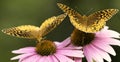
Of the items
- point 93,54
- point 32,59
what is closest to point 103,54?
point 93,54

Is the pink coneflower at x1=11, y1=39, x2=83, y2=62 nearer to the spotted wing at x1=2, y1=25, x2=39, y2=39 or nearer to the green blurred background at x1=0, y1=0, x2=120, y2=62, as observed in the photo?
the spotted wing at x1=2, y1=25, x2=39, y2=39

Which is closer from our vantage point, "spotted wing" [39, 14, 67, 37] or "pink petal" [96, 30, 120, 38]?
"spotted wing" [39, 14, 67, 37]

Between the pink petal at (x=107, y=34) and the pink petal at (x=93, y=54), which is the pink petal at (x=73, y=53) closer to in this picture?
the pink petal at (x=93, y=54)

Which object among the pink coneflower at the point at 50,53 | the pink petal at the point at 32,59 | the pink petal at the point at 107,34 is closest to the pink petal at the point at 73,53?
the pink coneflower at the point at 50,53

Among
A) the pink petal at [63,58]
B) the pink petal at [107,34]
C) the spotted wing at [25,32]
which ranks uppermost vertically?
the spotted wing at [25,32]

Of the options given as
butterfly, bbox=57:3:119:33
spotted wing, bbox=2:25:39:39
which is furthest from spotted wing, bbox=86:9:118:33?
spotted wing, bbox=2:25:39:39

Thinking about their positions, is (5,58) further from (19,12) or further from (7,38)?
(19,12)
